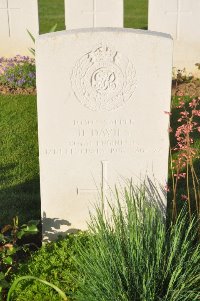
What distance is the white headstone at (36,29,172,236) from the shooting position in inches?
133

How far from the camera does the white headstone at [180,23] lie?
7.65 m

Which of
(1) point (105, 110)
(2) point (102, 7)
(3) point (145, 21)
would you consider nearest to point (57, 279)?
(1) point (105, 110)

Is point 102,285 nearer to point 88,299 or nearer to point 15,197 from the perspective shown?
point 88,299

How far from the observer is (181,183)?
5.00m

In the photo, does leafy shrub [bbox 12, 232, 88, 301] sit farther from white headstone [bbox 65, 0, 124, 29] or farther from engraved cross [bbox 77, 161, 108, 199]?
white headstone [bbox 65, 0, 124, 29]

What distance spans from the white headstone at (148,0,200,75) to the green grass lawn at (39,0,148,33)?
4.84 metres

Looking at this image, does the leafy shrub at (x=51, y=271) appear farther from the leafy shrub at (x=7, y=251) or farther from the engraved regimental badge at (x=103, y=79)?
the engraved regimental badge at (x=103, y=79)

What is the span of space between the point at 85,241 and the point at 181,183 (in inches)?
62.6

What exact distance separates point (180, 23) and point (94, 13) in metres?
1.19

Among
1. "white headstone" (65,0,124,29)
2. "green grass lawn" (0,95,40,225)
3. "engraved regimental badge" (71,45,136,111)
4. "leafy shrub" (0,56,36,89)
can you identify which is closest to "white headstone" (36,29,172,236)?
"engraved regimental badge" (71,45,136,111)

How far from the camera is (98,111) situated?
3.54m

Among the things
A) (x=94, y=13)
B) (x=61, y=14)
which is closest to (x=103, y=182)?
(x=94, y=13)

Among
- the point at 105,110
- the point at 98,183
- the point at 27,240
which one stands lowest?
the point at 27,240

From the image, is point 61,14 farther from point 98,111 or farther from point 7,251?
point 7,251
